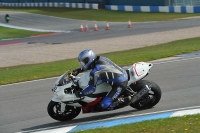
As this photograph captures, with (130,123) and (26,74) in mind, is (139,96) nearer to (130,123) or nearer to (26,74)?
(130,123)

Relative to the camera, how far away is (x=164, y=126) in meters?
8.06

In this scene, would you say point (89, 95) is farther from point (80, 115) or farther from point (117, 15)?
point (117, 15)

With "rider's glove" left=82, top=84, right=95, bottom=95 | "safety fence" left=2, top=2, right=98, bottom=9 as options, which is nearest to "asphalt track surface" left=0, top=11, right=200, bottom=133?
"rider's glove" left=82, top=84, right=95, bottom=95

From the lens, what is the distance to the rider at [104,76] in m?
10.0

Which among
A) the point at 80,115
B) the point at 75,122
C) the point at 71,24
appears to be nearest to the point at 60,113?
the point at 75,122

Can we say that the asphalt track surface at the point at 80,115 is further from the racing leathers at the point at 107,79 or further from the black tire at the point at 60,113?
the racing leathers at the point at 107,79

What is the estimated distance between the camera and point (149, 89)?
406 inches

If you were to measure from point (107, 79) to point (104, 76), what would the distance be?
0.09m

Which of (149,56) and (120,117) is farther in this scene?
(149,56)

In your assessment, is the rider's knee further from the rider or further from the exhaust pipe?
the exhaust pipe

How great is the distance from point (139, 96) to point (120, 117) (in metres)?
0.56

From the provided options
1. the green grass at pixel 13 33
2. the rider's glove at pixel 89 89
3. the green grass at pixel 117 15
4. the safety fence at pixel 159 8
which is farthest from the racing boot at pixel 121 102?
the safety fence at pixel 159 8

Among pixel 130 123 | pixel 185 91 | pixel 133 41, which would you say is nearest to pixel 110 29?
pixel 133 41

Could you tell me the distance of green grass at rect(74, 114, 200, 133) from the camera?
7.74 metres
